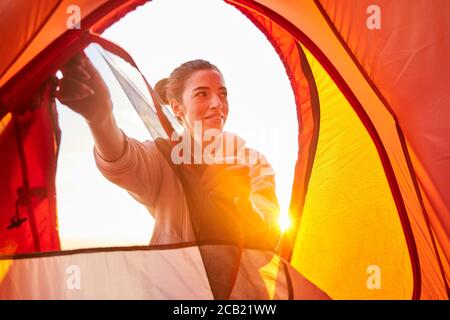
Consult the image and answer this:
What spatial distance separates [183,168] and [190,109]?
252 mm

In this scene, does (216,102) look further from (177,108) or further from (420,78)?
(420,78)

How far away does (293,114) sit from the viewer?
1691 mm

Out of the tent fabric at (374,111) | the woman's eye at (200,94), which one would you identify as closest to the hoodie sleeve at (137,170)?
the woman's eye at (200,94)

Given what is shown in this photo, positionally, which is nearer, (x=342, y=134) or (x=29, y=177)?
(x=29, y=177)

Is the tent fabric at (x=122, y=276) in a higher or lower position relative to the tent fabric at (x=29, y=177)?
lower

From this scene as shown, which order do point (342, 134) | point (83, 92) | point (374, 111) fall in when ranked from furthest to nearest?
point (342, 134), point (374, 111), point (83, 92)

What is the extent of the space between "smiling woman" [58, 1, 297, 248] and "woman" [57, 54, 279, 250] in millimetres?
10

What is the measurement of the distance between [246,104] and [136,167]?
1.53 ft

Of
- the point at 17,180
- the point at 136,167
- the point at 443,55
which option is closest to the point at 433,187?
the point at 443,55

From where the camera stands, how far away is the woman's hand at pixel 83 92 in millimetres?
1229

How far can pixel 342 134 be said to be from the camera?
1.64 meters

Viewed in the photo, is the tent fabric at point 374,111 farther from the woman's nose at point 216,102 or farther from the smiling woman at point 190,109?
the woman's nose at point 216,102

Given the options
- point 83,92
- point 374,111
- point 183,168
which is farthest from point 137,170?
point 374,111

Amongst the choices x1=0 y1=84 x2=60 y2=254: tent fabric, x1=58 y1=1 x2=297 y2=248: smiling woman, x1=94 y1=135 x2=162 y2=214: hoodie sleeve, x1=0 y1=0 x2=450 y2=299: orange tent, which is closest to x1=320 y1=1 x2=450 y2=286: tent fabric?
x1=0 y1=0 x2=450 y2=299: orange tent
